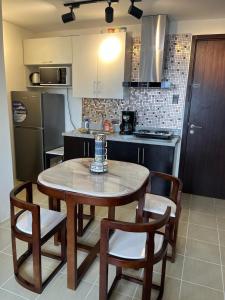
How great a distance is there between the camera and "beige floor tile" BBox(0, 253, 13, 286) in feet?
6.27

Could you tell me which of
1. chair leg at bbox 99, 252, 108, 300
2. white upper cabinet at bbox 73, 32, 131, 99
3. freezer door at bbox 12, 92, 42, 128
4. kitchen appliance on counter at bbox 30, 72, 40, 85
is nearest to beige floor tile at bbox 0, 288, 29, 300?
A: chair leg at bbox 99, 252, 108, 300

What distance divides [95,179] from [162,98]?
2.12 m

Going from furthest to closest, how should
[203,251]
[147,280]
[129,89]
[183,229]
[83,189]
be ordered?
[129,89], [183,229], [203,251], [83,189], [147,280]

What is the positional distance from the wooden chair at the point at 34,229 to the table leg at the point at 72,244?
0.18 metres

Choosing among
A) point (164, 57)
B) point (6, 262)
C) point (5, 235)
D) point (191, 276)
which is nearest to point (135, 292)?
point (191, 276)

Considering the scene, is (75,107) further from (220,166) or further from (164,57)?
(220,166)

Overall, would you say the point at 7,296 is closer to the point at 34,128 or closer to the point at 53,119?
the point at 34,128

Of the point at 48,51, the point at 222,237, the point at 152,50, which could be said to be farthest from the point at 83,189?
the point at 48,51

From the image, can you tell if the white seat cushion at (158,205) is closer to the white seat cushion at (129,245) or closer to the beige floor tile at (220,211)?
the white seat cushion at (129,245)

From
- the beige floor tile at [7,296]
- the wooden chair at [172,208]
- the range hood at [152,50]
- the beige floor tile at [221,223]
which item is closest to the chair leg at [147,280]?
the wooden chair at [172,208]

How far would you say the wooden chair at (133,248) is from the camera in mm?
1360

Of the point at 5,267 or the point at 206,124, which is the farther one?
the point at 206,124

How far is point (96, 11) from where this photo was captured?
9.55 ft

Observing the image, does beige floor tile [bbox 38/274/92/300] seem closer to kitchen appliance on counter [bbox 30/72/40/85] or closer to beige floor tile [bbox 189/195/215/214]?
beige floor tile [bbox 189/195/215/214]
